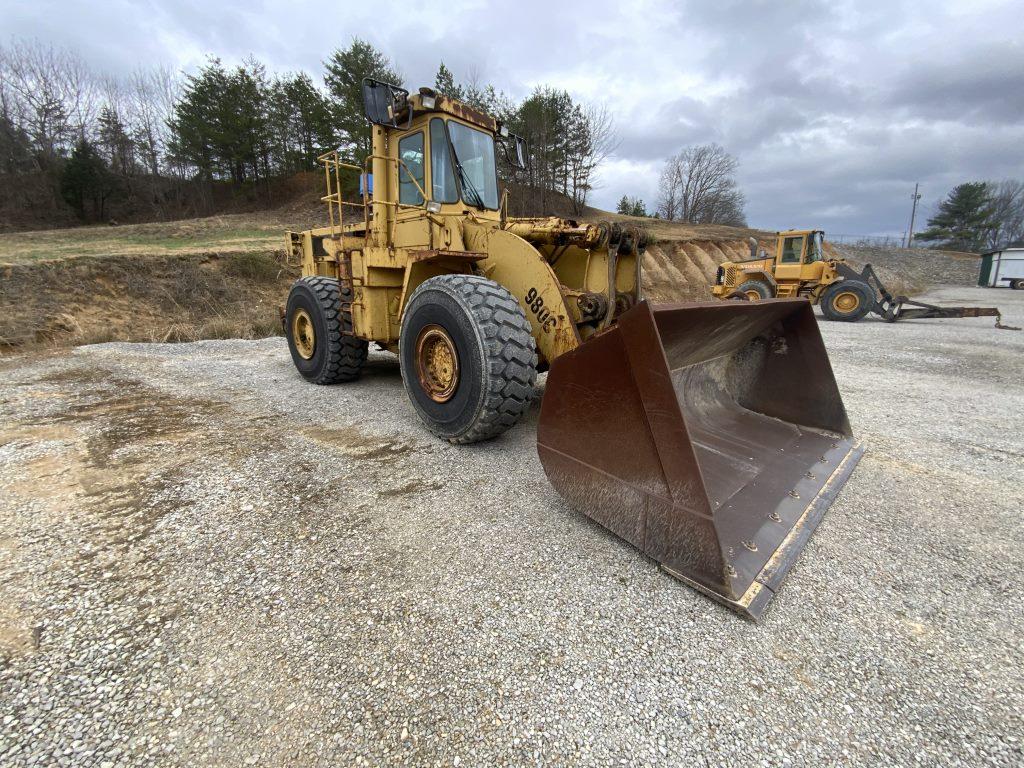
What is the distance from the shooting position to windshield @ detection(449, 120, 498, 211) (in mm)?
4094

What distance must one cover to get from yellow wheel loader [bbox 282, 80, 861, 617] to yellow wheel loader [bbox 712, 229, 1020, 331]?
1070cm

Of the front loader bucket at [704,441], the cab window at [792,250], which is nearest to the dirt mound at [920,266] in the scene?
the cab window at [792,250]

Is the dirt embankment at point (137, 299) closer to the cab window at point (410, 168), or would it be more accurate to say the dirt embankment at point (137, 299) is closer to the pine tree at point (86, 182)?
the cab window at point (410, 168)

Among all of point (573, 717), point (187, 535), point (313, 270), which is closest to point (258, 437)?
point (187, 535)

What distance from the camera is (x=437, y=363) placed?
140 inches

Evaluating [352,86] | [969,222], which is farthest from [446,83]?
[969,222]

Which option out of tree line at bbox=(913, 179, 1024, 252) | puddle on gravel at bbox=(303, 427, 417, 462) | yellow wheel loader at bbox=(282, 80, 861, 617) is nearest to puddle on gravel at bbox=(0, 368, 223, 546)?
puddle on gravel at bbox=(303, 427, 417, 462)

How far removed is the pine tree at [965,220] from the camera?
44.6 meters

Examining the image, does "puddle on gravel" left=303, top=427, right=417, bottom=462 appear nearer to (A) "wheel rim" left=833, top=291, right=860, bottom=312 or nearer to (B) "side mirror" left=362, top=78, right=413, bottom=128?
(B) "side mirror" left=362, top=78, right=413, bottom=128

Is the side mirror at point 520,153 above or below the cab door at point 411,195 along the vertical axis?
above

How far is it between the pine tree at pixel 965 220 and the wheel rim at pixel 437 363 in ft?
204

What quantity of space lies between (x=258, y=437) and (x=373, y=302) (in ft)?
5.51

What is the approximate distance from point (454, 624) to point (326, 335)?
13.2 ft

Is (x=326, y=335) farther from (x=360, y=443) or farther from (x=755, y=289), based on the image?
(x=755, y=289)
